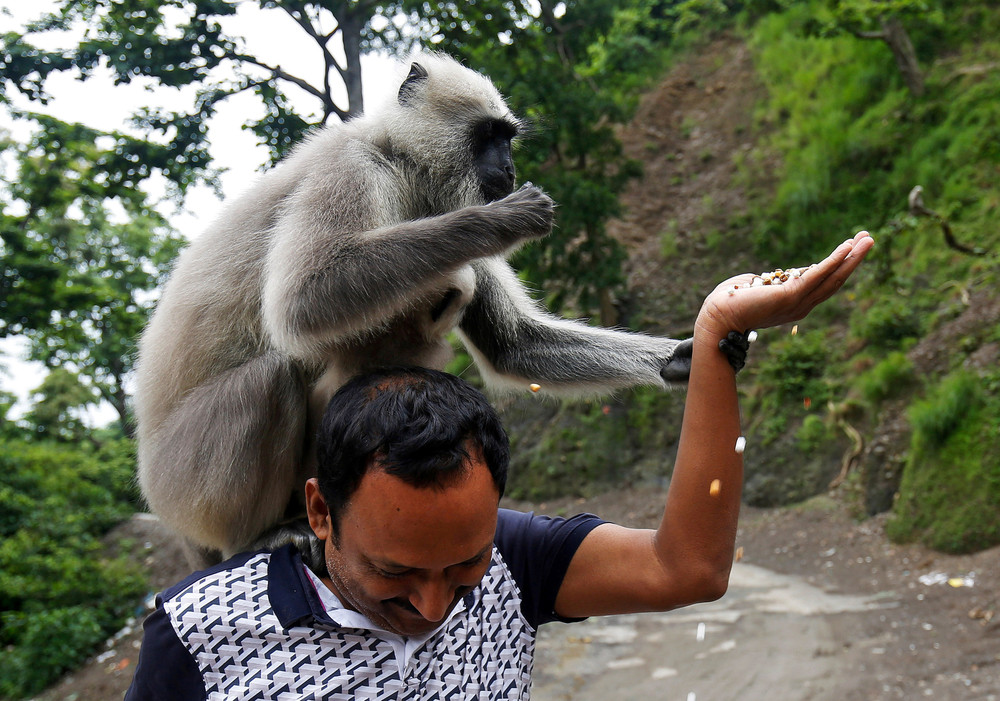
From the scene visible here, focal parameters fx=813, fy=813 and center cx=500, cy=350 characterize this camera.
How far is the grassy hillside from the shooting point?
7.77m

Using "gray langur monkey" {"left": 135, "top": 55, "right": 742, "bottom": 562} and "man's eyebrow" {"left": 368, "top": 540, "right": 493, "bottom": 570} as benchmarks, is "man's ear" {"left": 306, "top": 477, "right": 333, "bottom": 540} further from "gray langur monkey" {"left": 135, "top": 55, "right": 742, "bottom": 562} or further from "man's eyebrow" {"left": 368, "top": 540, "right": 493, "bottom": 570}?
"gray langur monkey" {"left": 135, "top": 55, "right": 742, "bottom": 562}

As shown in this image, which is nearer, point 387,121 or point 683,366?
point 683,366

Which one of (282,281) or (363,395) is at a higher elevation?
(282,281)

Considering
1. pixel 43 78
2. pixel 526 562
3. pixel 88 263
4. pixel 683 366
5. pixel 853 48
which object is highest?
pixel 853 48

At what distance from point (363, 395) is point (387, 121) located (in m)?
1.86

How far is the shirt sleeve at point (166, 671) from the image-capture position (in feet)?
5.02

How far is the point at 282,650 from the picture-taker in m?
1.55

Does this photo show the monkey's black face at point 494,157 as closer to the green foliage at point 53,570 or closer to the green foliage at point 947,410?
the green foliage at point 53,570

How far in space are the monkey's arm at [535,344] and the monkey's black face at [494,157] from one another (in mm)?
→ 266

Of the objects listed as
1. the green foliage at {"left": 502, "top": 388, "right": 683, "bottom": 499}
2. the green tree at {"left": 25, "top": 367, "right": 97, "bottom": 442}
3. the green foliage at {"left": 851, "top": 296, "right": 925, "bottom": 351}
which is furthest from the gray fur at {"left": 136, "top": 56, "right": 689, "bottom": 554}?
the green tree at {"left": 25, "top": 367, "right": 97, "bottom": 442}

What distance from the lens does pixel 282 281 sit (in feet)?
8.61

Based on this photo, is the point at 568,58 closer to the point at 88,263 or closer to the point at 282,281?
the point at 88,263

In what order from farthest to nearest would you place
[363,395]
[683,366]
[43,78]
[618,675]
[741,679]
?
[618,675], [741,679], [43,78], [683,366], [363,395]

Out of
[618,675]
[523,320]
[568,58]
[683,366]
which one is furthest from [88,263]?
[683,366]
